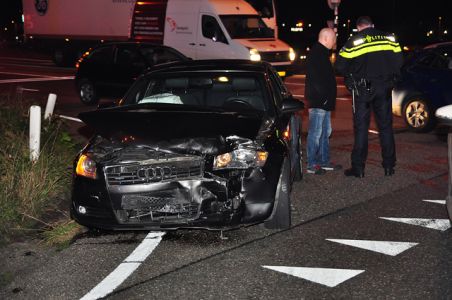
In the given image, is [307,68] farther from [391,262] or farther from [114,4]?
[114,4]

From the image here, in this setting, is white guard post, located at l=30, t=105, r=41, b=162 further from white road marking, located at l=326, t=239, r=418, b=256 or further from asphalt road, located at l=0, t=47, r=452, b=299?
white road marking, located at l=326, t=239, r=418, b=256

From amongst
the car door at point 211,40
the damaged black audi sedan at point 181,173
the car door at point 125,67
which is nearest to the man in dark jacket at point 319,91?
the damaged black audi sedan at point 181,173

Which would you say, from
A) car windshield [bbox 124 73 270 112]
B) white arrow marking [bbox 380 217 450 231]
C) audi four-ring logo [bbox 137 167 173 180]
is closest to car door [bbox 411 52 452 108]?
white arrow marking [bbox 380 217 450 231]

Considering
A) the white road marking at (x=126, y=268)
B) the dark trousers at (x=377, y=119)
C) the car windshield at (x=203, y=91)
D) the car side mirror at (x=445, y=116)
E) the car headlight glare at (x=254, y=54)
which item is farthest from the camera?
the car headlight glare at (x=254, y=54)

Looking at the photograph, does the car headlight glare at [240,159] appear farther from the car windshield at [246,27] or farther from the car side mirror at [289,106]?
the car windshield at [246,27]

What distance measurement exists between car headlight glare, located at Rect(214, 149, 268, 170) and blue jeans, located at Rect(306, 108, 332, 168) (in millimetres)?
3026

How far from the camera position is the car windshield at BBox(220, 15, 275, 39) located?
19953 mm

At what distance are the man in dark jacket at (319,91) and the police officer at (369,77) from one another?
18 cm

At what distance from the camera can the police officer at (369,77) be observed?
8.12 meters

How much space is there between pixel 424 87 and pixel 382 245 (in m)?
6.40

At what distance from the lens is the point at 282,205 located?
596 cm

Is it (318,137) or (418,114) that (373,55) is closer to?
(318,137)

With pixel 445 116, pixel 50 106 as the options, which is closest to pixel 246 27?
pixel 50 106

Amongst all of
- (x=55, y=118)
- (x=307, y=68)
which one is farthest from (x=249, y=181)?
(x=55, y=118)
